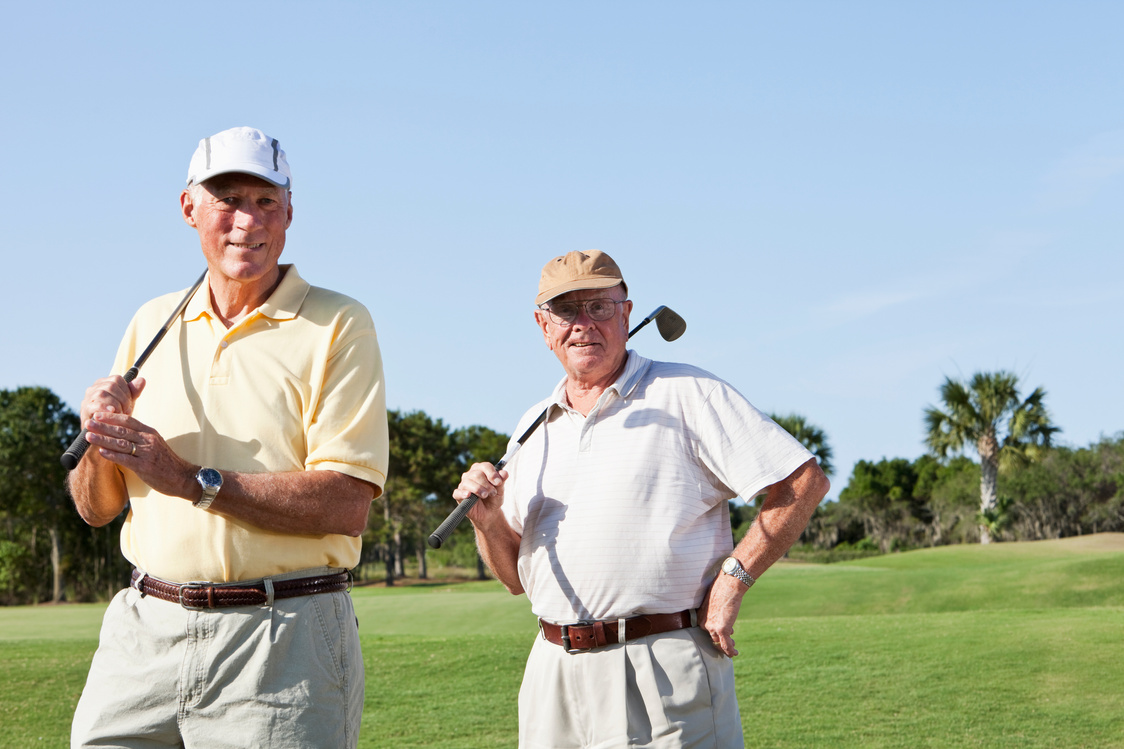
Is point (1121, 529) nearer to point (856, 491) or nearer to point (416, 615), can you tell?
point (856, 491)

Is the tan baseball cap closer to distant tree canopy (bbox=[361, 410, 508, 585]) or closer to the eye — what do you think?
the eye

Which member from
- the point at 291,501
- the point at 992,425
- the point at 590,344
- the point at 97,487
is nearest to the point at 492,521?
the point at 590,344

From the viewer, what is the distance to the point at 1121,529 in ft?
163

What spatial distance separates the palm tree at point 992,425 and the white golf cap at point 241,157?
39820 millimetres

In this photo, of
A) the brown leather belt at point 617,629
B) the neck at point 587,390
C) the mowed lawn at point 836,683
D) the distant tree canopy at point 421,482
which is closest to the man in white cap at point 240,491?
the brown leather belt at point 617,629

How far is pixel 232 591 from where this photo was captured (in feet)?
8.84

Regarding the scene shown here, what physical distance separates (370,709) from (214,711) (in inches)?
224

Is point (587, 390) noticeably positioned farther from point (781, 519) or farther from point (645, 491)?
point (781, 519)

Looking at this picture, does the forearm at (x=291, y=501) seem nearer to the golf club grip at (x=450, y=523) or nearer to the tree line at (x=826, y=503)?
the golf club grip at (x=450, y=523)

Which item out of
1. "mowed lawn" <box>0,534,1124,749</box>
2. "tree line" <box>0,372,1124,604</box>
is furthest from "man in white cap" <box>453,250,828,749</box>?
"tree line" <box>0,372,1124,604</box>

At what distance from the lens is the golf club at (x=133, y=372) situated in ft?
8.54

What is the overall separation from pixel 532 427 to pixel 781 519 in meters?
0.87

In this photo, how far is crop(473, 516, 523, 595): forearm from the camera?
346 centimetres

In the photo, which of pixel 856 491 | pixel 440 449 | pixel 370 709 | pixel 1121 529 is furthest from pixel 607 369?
pixel 856 491
